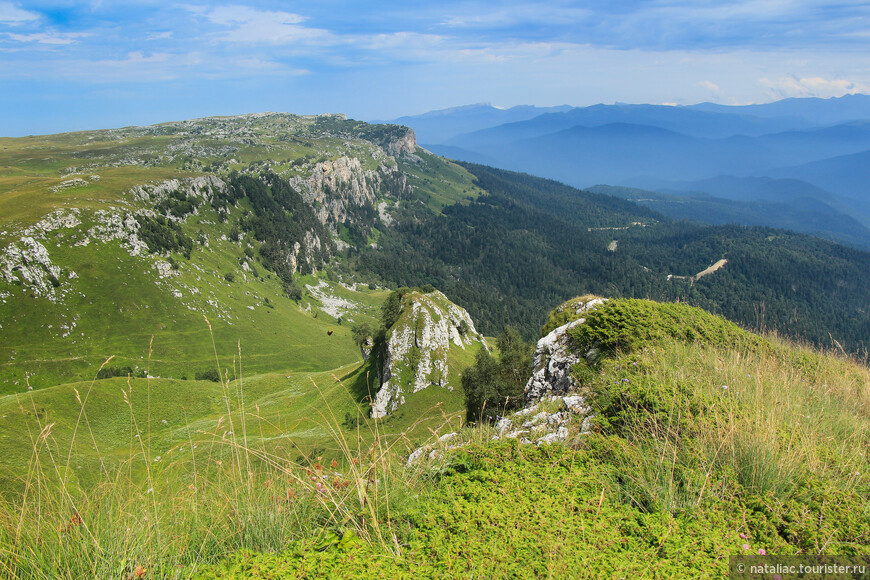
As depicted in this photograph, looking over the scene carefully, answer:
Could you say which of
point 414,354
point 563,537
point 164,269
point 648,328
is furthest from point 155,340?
point 563,537

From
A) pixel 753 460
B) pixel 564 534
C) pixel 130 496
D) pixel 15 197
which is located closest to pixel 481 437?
pixel 564 534

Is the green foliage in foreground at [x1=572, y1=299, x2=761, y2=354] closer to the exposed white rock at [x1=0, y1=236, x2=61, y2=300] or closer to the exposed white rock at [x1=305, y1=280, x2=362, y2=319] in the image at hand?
the exposed white rock at [x1=0, y1=236, x2=61, y2=300]

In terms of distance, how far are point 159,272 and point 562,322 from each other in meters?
102

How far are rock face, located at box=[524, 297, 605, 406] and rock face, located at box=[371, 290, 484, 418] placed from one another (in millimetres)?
31872

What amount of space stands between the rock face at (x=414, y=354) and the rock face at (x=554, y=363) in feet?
105

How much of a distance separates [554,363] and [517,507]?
35.3 feet

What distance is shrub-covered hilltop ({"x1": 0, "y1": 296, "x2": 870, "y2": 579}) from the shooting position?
4.24 m

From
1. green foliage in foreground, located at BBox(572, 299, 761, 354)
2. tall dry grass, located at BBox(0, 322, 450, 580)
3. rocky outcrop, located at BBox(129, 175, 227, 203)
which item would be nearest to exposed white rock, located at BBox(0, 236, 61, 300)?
rocky outcrop, located at BBox(129, 175, 227, 203)

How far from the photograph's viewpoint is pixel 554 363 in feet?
50.4

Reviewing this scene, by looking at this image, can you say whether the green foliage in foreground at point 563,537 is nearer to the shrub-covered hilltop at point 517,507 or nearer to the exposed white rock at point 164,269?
the shrub-covered hilltop at point 517,507

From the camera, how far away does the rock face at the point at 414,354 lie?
156 feet

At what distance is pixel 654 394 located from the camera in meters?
7.33

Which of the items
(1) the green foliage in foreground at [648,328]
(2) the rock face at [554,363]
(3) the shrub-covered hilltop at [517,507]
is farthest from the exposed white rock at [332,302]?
(3) the shrub-covered hilltop at [517,507]

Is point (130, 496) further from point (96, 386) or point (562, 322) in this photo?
point (96, 386)
